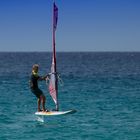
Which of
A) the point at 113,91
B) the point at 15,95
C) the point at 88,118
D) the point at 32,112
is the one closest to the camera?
the point at 88,118

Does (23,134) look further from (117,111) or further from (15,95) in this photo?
(15,95)

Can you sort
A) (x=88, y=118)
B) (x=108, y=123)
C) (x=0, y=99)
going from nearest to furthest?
1. (x=108, y=123)
2. (x=88, y=118)
3. (x=0, y=99)

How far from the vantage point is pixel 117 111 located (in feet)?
115

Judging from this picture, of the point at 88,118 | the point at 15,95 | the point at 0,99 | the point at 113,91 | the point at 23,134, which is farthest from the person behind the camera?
the point at 113,91

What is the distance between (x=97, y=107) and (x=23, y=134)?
1201 cm

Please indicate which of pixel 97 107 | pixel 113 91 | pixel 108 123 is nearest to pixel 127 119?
pixel 108 123

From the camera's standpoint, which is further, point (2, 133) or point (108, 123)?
point (108, 123)

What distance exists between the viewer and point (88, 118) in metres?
31.6

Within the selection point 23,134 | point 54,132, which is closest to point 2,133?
point 23,134

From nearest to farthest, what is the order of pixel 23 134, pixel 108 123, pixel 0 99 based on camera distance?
1. pixel 23 134
2. pixel 108 123
3. pixel 0 99

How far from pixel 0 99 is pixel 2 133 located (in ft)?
55.6

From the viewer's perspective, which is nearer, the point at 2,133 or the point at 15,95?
the point at 2,133

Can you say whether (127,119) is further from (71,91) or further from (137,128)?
(71,91)

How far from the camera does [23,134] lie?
86.1 ft
